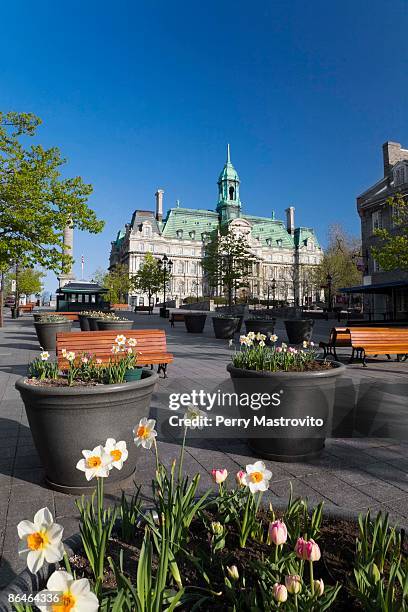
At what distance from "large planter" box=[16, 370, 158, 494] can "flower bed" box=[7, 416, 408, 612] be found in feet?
3.96

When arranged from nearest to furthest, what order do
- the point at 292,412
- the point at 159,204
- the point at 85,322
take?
the point at 292,412 < the point at 85,322 < the point at 159,204

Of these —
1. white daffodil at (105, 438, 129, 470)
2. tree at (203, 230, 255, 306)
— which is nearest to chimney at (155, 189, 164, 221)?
tree at (203, 230, 255, 306)

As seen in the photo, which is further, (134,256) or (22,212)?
(134,256)

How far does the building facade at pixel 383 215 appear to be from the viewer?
3184 centimetres

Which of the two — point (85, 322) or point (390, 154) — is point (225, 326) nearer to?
point (85, 322)

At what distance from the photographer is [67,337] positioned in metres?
7.49

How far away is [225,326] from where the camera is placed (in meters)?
17.6

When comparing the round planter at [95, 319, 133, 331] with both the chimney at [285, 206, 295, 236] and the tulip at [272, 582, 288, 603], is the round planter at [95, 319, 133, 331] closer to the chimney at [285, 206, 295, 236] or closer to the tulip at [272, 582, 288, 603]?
the tulip at [272, 582, 288, 603]

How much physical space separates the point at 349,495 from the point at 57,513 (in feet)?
8.04

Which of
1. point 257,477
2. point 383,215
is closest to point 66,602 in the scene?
point 257,477

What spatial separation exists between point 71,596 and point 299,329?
49.4ft

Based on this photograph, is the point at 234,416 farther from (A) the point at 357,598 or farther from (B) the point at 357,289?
(B) the point at 357,289

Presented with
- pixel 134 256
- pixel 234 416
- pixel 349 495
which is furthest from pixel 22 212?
pixel 134 256

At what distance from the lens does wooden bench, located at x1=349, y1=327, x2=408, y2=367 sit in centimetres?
993
